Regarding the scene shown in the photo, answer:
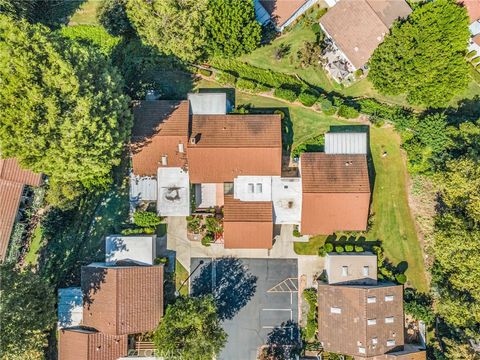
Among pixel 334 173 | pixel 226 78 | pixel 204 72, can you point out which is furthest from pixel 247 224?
pixel 204 72

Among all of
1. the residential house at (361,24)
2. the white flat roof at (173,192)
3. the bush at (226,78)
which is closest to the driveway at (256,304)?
the white flat roof at (173,192)

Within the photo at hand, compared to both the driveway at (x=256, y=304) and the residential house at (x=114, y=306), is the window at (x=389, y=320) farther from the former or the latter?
the residential house at (x=114, y=306)

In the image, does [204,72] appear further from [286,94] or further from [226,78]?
[286,94]

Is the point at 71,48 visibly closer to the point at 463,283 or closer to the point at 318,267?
the point at 318,267

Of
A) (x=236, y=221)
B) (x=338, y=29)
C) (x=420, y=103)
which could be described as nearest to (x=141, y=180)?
(x=236, y=221)

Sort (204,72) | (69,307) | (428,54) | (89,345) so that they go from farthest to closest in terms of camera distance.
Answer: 1. (204,72)
2. (69,307)
3. (89,345)
4. (428,54)

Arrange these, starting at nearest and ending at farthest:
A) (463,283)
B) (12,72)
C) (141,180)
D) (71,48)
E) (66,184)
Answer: (12,72), (71,48), (463,283), (66,184), (141,180)

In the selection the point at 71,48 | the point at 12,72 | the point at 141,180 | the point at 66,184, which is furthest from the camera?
the point at 141,180
